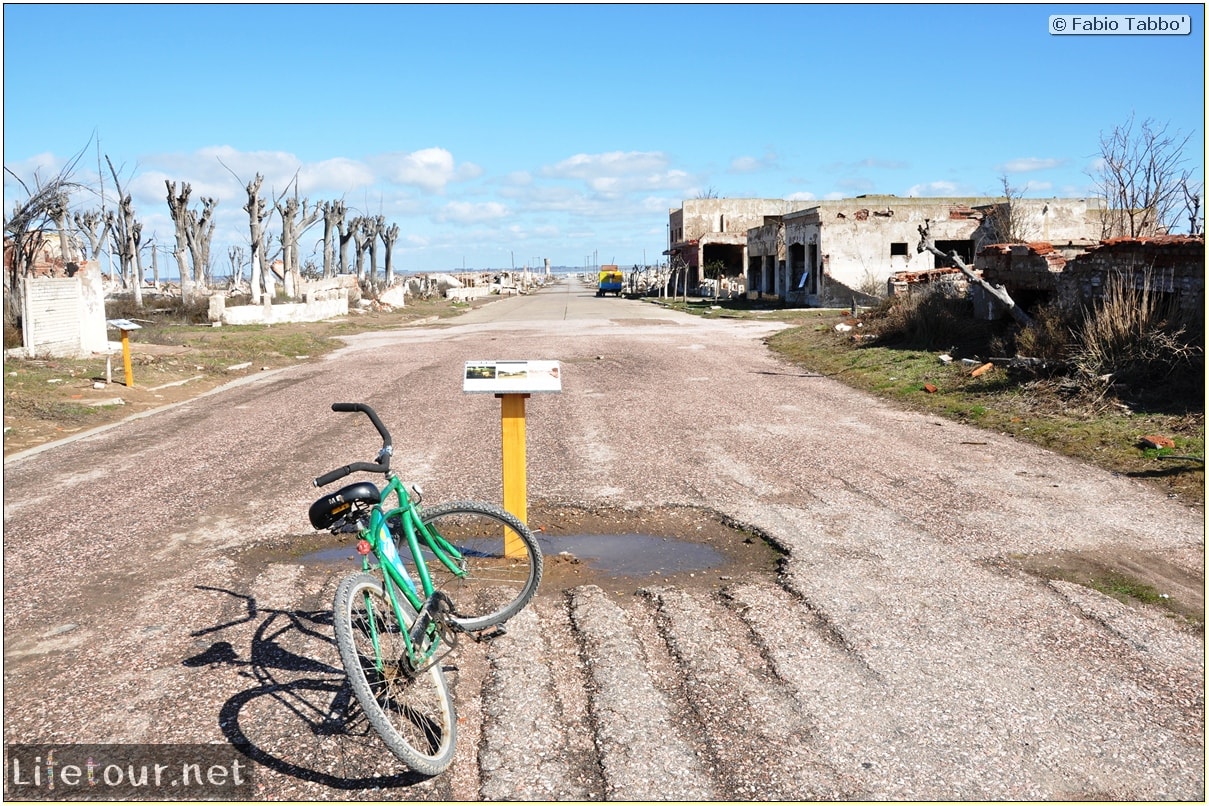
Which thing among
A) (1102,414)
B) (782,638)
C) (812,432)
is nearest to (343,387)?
(812,432)

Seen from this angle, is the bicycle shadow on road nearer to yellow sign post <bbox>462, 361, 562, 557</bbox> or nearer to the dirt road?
the dirt road

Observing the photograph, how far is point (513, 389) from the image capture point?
19.2ft

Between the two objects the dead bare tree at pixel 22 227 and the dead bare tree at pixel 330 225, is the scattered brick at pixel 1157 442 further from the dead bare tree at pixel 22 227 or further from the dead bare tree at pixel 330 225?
the dead bare tree at pixel 330 225

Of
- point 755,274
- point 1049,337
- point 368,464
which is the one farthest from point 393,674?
point 755,274

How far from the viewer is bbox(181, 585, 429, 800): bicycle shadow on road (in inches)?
145

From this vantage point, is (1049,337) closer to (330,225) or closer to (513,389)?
(513,389)

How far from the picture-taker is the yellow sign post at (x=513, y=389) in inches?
230

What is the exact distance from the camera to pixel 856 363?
1719 centimetres

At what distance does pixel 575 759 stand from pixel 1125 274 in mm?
12446

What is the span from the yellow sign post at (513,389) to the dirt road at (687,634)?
0.66 meters

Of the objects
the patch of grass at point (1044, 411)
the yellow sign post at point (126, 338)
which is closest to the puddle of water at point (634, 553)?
the patch of grass at point (1044, 411)

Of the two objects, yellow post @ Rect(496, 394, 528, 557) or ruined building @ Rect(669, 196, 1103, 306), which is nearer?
yellow post @ Rect(496, 394, 528, 557)

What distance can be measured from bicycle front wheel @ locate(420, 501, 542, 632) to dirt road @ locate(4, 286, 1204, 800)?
17cm

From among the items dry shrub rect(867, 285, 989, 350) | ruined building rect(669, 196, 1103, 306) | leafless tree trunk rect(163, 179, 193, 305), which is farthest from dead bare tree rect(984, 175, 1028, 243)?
leafless tree trunk rect(163, 179, 193, 305)
